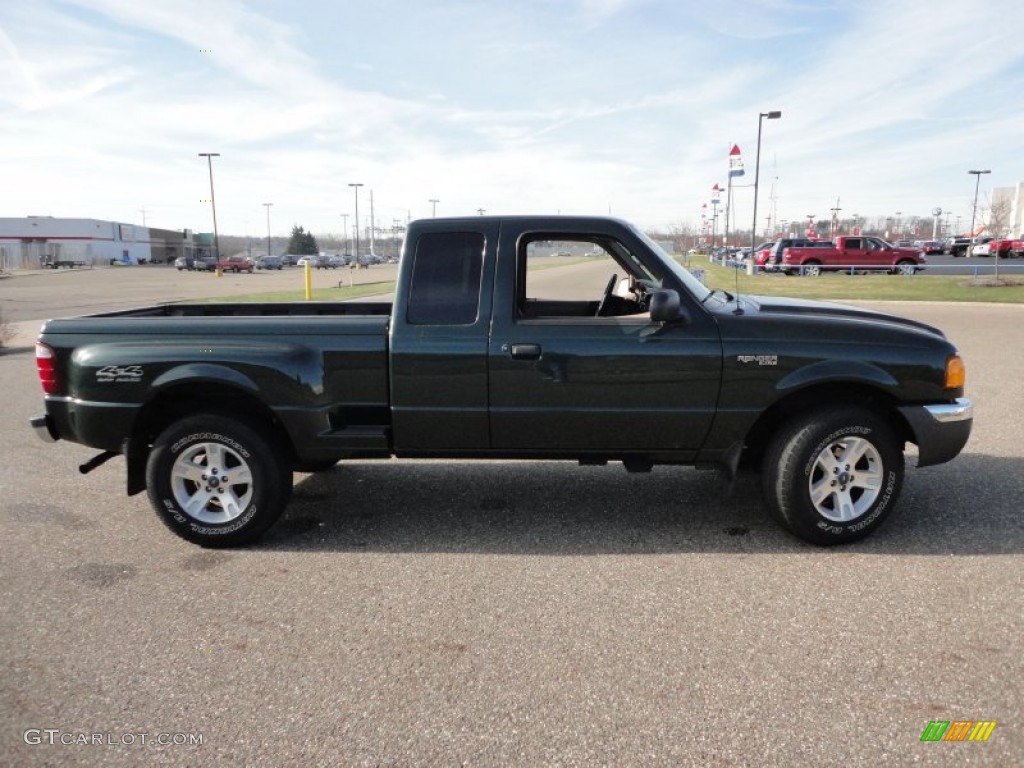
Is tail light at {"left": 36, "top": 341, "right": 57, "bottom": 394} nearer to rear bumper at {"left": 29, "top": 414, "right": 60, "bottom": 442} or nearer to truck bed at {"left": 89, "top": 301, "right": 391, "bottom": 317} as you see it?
rear bumper at {"left": 29, "top": 414, "right": 60, "bottom": 442}

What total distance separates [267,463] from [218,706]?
164 centimetres

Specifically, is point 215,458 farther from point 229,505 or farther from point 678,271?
point 678,271

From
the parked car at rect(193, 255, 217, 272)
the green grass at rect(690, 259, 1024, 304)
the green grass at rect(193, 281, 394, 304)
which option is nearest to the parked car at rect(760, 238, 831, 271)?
the green grass at rect(690, 259, 1024, 304)

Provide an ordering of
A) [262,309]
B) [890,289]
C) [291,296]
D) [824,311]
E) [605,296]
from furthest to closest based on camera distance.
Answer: [890,289], [291,296], [262,309], [605,296], [824,311]

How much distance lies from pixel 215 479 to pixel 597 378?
2.34m

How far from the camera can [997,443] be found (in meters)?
6.12

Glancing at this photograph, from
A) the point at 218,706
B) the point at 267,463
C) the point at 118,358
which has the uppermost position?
the point at 118,358

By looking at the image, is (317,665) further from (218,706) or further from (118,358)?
(118,358)

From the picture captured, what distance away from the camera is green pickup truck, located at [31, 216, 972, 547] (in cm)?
405

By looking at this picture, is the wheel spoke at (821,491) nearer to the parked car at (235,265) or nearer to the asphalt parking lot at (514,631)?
the asphalt parking lot at (514,631)

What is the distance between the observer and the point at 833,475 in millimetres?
4070

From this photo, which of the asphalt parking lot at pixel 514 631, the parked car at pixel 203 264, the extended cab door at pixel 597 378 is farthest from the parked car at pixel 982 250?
the parked car at pixel 203 264

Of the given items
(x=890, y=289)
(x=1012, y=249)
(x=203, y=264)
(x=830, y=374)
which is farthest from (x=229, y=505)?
(x=203, y=264)

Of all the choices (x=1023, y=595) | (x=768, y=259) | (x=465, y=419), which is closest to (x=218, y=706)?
(x=465, y=419)
